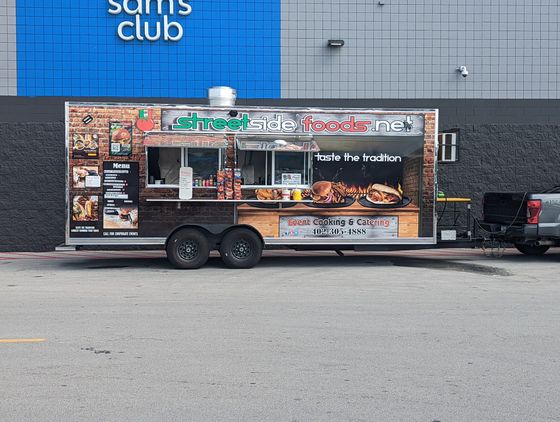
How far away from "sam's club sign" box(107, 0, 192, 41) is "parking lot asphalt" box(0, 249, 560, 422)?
301 inches

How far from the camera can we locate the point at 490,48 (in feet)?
56.7

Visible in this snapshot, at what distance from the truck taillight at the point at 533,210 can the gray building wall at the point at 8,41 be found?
13.3 metres

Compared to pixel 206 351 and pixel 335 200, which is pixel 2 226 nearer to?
pixel 335 200

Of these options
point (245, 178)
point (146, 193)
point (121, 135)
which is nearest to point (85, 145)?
point (121, 135)

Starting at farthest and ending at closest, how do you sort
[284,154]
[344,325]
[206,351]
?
[284,154]
[344,325]
[206,351]

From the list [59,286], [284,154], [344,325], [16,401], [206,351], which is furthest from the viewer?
[284,154]

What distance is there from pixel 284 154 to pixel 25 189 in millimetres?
7921

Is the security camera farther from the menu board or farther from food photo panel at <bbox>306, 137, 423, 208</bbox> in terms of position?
the menu board

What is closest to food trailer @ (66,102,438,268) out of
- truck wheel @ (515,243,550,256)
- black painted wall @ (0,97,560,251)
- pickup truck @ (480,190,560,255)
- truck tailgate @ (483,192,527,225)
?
pickup truck @ (480,190,560,255)

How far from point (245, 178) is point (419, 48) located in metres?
7.51

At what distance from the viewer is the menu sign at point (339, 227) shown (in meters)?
12.8

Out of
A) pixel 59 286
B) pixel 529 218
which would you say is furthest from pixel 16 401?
pixel 529 218

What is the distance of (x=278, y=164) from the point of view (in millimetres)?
12727

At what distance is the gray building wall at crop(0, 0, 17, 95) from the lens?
1638 centimetres
